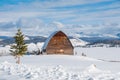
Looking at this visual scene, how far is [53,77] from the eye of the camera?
1883 cm

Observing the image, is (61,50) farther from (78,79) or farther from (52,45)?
(78,79)

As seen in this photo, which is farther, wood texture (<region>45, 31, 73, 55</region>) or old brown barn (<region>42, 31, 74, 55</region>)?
wood texture (<region>45, 31, 73, 55</region>)

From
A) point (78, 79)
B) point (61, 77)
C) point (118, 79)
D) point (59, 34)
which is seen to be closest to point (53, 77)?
point (61, 77)

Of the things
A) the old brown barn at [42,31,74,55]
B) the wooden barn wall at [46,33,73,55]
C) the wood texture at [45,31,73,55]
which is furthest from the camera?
the wooden barn wall at [46,33,73,55]

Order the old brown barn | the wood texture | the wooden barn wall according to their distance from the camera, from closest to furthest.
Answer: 1. the old brown barn
2. the wood texture
3. the wooden barn wall

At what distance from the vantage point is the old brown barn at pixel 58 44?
10044 cm

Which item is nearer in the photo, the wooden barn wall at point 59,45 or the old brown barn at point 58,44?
the old brown barn at point 58,44

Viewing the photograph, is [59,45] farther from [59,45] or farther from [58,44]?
[58,44]

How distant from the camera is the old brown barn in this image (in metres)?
100

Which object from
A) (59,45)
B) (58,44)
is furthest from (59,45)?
(58,44)

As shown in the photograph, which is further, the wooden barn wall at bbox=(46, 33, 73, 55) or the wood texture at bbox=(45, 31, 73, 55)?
the wooden barn wall at bbox=(46, 33, 73, 55)

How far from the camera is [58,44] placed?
3989 inches

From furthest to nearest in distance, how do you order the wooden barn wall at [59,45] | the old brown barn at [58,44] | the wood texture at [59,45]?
1. the wooden barn wall at [59,45]
2. the wood texture at [59,45]
3. the old brown barn at [58,44]

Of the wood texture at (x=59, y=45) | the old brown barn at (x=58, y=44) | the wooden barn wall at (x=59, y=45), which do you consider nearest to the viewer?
the old brown barn at (x=58, y=44)
